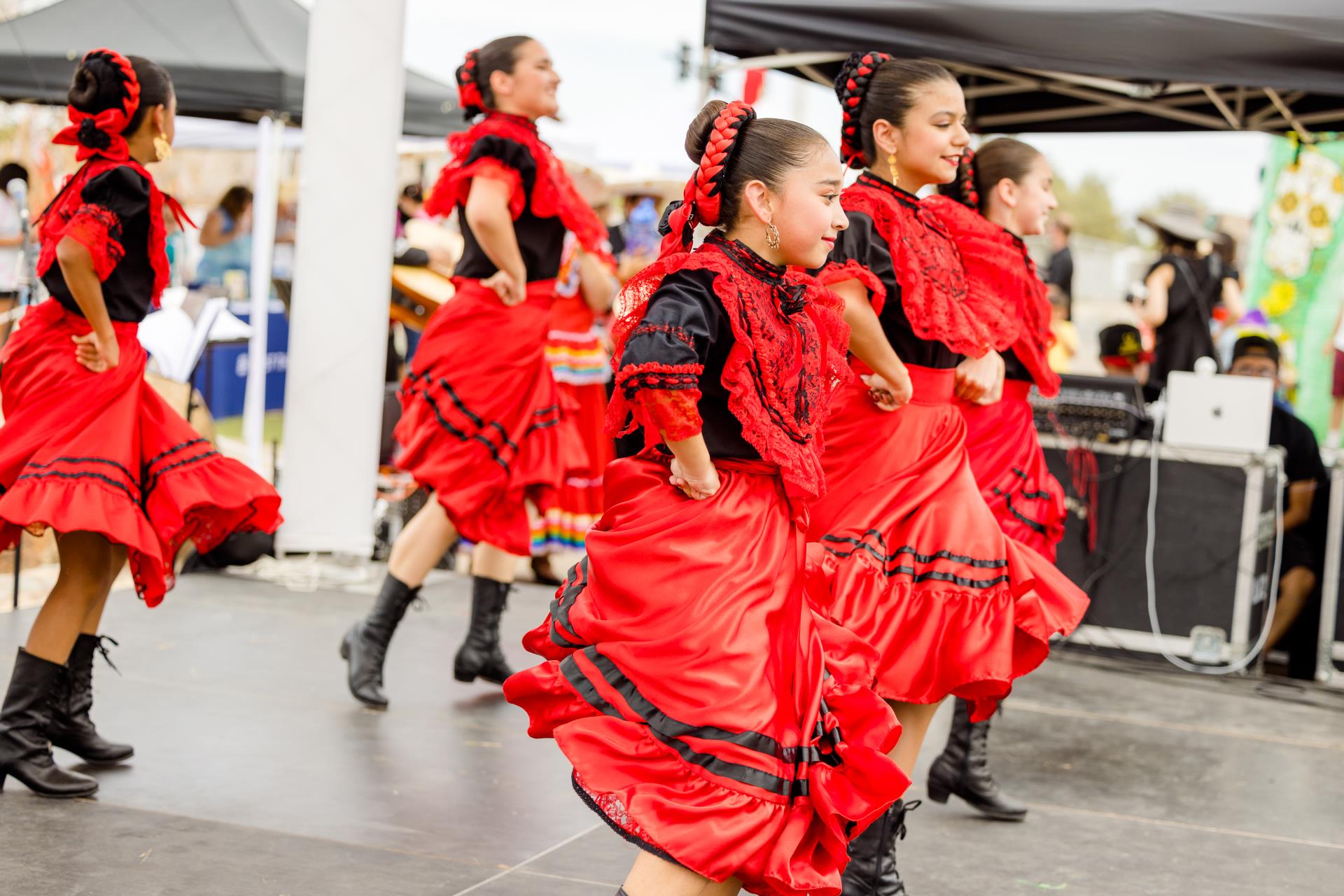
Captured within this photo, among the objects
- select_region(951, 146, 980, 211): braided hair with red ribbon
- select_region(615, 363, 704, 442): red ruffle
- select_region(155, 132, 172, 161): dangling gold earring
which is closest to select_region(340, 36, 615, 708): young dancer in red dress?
select_region(155, 132, 172, 161): dangling gold earring

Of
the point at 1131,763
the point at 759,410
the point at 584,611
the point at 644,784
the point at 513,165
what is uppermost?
the point at 513,165

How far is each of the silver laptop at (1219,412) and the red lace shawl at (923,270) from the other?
3136 mm

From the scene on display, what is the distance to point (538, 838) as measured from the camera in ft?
11.2

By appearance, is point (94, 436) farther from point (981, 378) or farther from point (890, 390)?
point (981, 378)

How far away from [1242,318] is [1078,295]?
23833mm

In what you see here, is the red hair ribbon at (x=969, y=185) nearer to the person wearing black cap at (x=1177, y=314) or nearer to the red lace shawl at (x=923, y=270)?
the red lace shawl at (x=923, y=270)

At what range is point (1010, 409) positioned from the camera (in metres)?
3.75

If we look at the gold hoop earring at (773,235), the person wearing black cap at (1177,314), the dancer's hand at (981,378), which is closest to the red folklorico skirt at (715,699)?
the gold hoop earring at (773,235)

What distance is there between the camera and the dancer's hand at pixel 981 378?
3361 mm

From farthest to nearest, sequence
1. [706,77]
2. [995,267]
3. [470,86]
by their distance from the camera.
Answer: [706,77] → [470,86] → [995,267]

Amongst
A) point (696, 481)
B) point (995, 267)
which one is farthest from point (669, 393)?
point (995, 267)

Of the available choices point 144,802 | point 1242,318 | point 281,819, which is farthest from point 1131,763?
point 1242,318

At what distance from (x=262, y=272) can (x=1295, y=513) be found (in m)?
5.55

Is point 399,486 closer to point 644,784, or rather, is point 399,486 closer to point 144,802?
point 144,802
